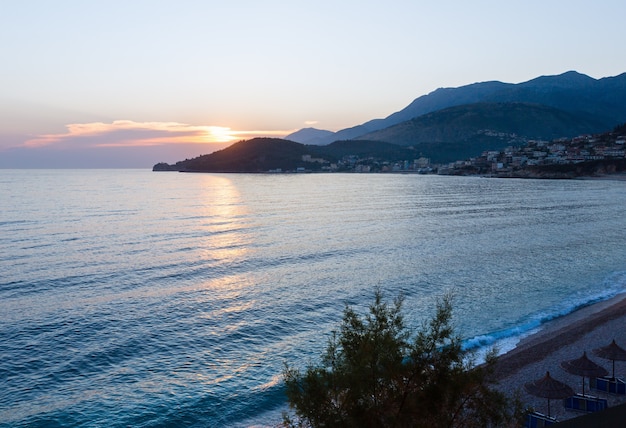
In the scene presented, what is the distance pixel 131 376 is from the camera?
19500mm

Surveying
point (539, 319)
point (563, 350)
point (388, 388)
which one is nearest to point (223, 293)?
point (539, 319)

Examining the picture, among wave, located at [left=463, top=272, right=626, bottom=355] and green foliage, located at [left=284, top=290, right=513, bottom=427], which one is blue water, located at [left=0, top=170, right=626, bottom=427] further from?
green foliage, located at [left=284, top=290, right=513, bottom=427]

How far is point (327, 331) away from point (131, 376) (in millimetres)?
9746

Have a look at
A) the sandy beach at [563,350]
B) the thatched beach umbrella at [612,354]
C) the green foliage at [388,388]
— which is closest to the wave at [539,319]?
the sandy beach at [563,350]

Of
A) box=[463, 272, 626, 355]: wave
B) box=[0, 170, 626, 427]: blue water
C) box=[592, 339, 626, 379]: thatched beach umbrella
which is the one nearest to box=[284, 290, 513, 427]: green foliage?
box=[0, 170, 626, 427]: blue water

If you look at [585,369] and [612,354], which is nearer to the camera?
[585,369]

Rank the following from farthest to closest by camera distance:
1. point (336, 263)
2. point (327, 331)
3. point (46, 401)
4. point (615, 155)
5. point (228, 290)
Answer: point (615, 155) → point (336, 263) → point (228, 290) → point (327, 331) → point (46, 401)

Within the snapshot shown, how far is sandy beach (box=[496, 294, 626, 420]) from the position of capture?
17675mm

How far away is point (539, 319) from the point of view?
27.4 metres

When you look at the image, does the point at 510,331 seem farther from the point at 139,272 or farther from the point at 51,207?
the point at 51,207

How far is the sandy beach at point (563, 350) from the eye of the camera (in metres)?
17.7

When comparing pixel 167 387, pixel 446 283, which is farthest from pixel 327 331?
pixel 446 283

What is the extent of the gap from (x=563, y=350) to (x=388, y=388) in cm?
1616

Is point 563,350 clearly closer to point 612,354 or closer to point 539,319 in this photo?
point 612,354
